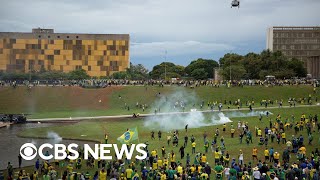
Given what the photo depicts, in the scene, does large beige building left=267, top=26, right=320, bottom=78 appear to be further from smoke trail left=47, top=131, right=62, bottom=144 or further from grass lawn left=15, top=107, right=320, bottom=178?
smoke trail left=47, top=131, right=62, bottom=144

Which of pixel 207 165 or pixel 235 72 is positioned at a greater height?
pixel 235 72

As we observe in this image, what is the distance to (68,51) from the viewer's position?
12338cm

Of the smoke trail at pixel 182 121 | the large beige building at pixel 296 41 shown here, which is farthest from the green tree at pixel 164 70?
the smoke trail at pixel 182 121

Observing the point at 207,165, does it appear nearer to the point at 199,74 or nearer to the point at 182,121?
the point at 182,121

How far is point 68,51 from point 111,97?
174 feet

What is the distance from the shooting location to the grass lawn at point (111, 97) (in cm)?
6800

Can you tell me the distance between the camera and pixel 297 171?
77.4ft

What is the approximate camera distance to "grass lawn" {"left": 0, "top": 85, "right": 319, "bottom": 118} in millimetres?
68000

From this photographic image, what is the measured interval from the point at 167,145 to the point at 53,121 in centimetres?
2324

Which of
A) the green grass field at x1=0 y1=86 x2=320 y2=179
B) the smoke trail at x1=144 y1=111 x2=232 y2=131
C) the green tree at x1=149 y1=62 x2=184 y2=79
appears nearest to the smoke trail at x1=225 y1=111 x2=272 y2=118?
the smoke trail at x1=144 y1=111 x2=232 y2=131

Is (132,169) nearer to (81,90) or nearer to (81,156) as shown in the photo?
(81,156)

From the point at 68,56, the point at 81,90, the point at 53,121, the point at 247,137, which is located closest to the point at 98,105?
the point at 81,90

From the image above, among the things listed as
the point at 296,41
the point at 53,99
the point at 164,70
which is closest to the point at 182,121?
the point at 53,99

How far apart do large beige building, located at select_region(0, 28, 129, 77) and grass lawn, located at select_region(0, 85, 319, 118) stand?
149ft
